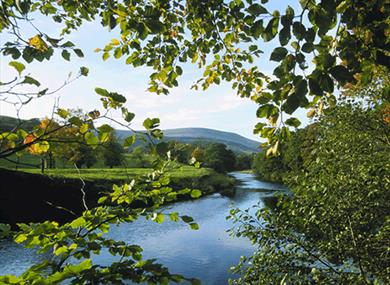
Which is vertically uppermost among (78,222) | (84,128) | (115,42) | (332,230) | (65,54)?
(115,42)

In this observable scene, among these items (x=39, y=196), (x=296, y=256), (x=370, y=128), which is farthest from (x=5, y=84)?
(x=39, y=196)

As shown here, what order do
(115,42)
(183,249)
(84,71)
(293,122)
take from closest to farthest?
(293,122) → (84,71) → (115,42) → (183,249)

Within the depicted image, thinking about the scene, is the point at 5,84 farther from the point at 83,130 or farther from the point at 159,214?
the point at 159,214

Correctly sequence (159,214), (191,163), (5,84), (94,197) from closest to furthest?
(5,84) < (159,214) < (191,163) < (94,197)

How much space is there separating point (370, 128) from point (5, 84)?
34.3 feet

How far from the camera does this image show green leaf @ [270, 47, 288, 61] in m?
Answer: 1.73

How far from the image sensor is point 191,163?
3.00 metres

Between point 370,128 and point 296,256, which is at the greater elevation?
point 370,128

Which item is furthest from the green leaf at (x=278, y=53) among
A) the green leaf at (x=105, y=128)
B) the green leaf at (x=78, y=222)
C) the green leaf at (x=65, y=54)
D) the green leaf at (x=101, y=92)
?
the green leaf at (x=78, y=222)

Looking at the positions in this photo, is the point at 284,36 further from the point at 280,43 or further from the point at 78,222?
the point at 78,222

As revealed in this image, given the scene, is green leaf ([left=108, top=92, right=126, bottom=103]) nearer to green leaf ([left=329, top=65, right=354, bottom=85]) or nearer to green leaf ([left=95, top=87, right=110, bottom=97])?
green leaf ([left=95, top=87, right=110, bottom=97])

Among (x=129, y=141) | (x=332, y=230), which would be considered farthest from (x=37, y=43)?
(x=332, y=230)

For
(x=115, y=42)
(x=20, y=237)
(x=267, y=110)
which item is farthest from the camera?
(x=115, y=42)

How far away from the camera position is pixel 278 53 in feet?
5.71
